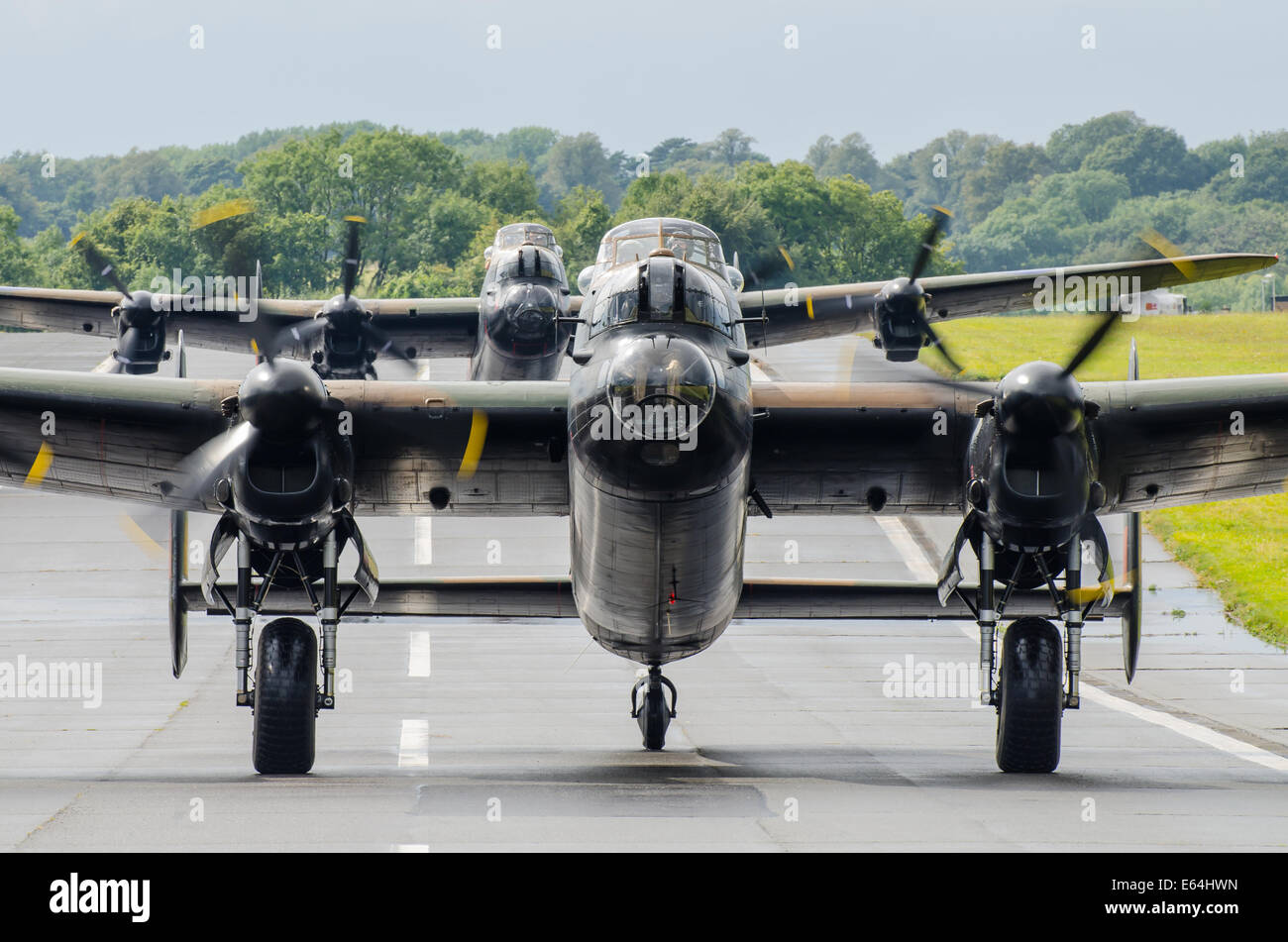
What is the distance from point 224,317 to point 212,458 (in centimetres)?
2902

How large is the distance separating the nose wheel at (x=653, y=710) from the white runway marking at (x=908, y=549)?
1422cm

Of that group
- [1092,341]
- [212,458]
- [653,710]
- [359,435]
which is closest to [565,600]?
[653,710]

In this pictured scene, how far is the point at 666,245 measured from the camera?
652 inches

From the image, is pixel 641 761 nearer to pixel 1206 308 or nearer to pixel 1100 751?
pixel 1100 751

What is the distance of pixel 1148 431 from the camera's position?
16078 millimetres

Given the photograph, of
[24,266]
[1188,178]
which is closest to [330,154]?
[24,266]

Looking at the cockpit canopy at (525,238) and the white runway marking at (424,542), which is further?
the cockpit canopy at (525,238)

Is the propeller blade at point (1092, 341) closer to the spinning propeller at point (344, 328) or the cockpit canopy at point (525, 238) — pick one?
the spinning propeller at point (344, 328)

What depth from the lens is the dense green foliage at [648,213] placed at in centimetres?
4569

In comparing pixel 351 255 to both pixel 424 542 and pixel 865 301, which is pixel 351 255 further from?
pixel 865 301

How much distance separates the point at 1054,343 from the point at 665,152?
415 ft

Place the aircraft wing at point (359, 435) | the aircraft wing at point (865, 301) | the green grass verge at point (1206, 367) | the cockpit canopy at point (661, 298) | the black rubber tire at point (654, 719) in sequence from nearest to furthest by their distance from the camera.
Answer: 1. the cockpit canopy at point (661, 298)
2. the aircraft wing at point (359, 435)
3. the black rubber tire at point (654, 719)
4. the green grass verge at point (1206, 367)
5. the aircraft wing at point (865, 301)

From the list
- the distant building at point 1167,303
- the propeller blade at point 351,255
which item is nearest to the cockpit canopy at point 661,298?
the propeller blade at point 351,255
